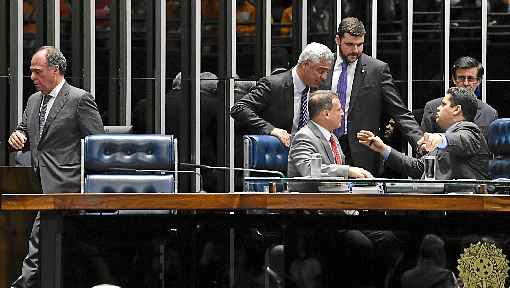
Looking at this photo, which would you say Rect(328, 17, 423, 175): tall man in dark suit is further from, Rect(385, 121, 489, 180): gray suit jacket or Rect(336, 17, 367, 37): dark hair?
Rect(385, 121, 489, 180): gray suit jacket

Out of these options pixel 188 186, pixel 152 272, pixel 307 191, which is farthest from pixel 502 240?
pixel 188 186

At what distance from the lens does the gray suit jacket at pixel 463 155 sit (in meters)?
7.84

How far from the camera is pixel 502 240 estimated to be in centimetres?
689

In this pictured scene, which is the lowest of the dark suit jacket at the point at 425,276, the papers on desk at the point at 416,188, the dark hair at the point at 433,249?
the dark suit jacket at the point at 425,276

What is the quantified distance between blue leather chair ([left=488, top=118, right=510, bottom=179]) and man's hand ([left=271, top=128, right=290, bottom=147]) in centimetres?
113

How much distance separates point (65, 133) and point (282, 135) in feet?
3.99

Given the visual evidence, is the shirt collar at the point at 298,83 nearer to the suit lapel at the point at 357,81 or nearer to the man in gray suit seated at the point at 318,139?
the suit lapel at the point at 357,81

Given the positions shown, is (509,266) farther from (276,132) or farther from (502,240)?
(276,132)

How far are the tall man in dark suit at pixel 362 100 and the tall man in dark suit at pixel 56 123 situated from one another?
4.77 feet

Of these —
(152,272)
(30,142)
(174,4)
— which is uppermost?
(174,4)

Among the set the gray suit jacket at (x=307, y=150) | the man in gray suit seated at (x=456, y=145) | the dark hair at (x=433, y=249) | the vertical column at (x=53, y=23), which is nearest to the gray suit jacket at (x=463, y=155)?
the man in gray suit seated at (x=456, y=145)

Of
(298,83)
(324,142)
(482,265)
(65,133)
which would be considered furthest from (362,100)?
(482,265)

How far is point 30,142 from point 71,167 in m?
0.35

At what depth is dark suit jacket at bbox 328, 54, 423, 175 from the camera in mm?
8930
